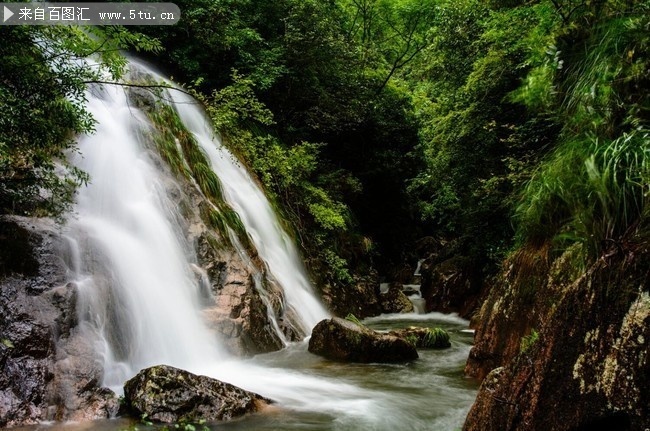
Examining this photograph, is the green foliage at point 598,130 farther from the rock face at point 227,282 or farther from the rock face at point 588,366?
the rock face at point 227,282

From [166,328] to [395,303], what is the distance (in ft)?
29.1

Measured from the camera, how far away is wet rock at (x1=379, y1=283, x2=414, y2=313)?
46.8ft

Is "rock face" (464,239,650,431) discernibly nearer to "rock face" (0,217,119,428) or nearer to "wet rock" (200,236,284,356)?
"rock face" (0,217,119,428)

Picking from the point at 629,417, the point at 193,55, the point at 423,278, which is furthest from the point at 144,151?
the point at 423,278

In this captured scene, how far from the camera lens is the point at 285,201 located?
1383 cm

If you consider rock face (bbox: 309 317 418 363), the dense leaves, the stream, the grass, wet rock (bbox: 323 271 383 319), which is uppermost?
the dense leaves

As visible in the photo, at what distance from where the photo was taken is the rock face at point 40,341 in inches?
184

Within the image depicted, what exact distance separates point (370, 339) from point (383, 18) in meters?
17.7

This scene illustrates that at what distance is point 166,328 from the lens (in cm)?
677

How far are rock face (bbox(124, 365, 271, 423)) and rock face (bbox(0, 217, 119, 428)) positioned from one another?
0.35m

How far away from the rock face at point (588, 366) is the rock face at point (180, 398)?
2.52 metres

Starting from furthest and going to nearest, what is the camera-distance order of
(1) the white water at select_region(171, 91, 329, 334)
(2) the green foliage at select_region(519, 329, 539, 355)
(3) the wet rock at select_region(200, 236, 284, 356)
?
1. (1) the white water at select_region(171, 91, 329, 334)
2. (3) the wet rock at select_region(200, 236, 284, 356)
3. (2) the green foliage at select_region(519, 329, 539, 355)

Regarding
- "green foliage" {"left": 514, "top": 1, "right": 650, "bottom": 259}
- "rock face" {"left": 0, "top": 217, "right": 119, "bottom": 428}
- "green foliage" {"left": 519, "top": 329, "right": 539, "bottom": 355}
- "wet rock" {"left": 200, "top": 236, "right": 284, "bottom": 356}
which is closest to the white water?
"wet rock" {"left": 200, "top": 236, "right": 284, "bottom": 356}

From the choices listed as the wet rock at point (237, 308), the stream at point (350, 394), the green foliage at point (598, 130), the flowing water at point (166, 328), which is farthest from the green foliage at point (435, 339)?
the green foliage at point (598, 130)
